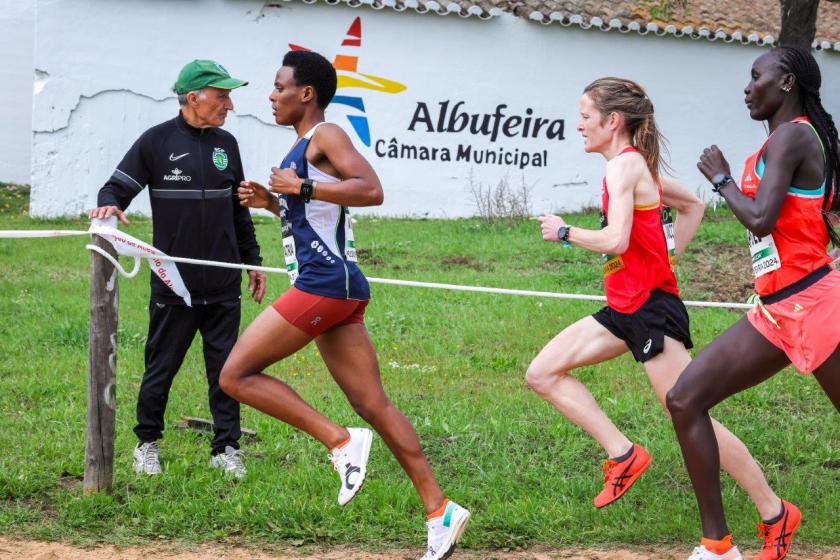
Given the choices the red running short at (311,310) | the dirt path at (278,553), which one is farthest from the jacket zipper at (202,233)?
the dirt path at (278,553)

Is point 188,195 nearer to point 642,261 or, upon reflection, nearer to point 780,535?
point 642,261

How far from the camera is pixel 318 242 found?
16.0 feet

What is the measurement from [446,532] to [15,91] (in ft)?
55.9

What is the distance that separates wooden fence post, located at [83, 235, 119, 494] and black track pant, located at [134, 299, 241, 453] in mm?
487

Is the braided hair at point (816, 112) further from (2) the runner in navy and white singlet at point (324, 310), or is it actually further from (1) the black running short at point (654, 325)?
(2) the runner in navy and white singlet at point (324, 310)

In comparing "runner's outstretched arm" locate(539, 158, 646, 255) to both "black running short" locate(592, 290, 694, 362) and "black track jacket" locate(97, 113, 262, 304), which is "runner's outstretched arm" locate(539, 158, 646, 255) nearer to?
"black running short" locate(592, 290, 694, 362)

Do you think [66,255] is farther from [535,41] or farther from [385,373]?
[535,41]

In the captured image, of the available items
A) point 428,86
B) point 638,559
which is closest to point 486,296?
point 638,559

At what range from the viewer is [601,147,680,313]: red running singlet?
5180mm

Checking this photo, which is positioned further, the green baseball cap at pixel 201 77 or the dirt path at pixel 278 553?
the green baseball cap at pixel 201 77

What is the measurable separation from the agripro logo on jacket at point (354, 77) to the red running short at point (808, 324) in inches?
528

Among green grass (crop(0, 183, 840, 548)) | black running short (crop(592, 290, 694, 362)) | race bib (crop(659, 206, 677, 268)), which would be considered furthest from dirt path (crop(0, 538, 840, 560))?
race bib (crop(659, 206, 677, 268))

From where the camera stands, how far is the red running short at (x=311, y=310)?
485 cm

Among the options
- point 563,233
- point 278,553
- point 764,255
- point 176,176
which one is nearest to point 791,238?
point 764,255
